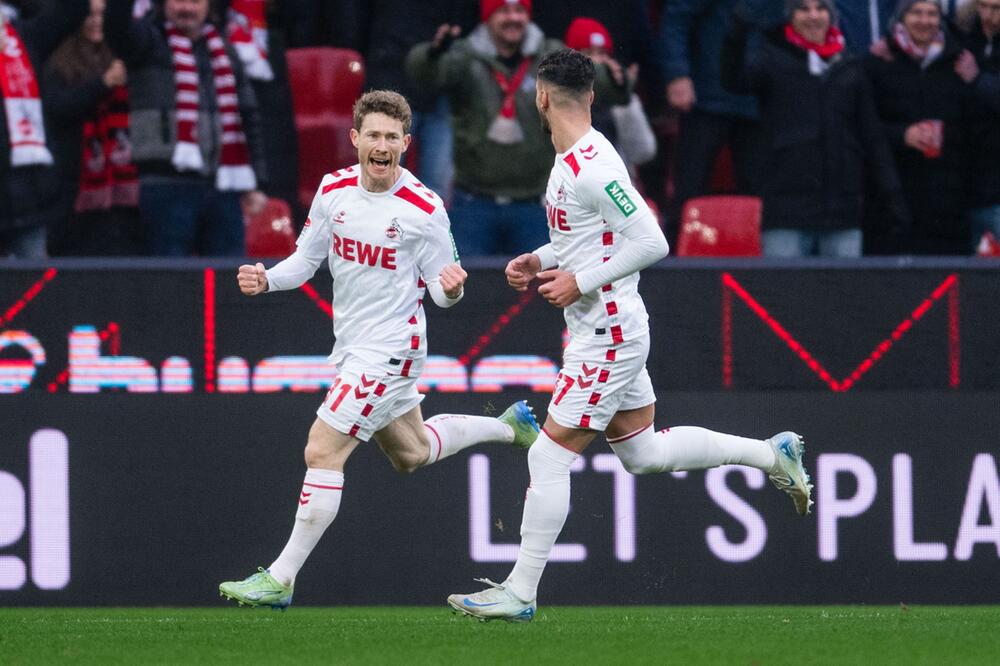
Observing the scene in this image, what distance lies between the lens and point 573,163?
20.5 feet

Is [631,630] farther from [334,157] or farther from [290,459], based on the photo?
[334,157]

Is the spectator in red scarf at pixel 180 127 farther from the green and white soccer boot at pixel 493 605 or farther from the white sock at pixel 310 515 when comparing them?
the green and white soccer boot at pixel 493 605

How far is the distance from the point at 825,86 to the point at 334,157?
2.61 metres

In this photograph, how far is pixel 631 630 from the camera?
6.65 meters

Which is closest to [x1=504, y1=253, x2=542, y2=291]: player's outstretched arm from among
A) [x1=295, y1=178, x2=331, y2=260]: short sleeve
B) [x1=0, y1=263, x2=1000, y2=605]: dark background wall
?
[x1=295, y1=178, x2=331, y2=260]: short sleeve

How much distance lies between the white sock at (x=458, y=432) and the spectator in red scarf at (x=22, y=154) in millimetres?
2650

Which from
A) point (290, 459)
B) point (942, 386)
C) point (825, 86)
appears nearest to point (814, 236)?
point (825, 86)

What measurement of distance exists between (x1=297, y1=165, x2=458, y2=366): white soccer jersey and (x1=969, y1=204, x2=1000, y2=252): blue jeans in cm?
384

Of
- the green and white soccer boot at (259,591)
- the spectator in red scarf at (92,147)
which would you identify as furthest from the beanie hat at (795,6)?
the green and white soccer boot at (259,591)

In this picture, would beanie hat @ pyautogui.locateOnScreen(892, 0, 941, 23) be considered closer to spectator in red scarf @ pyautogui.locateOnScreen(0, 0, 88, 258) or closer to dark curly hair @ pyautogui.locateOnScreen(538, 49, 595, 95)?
dark curly hair @ pyautogui.locateOnScreen(538, 49, 595, 95)

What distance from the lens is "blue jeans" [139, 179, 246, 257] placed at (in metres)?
9.02

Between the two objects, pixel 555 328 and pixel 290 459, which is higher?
pixel 555 328

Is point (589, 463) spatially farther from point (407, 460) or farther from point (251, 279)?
point (251, 279)

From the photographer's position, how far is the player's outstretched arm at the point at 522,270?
21.0ft
